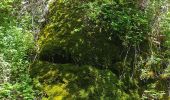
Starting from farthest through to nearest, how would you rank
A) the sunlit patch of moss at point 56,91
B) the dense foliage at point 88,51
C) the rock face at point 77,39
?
the rock face at point 77,39, the dense foliage at point 88,51, the sunlit patch of moss at point 56,91

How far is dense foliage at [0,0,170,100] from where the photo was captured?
5344 millimetres

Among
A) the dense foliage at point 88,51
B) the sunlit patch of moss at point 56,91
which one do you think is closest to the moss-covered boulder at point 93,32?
the dense foliage at point 88,51

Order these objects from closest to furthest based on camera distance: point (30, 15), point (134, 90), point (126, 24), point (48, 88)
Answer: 1. point (48, 88)
2. point (134, 90)
3. point (126, 24)
4. point (30, 15)

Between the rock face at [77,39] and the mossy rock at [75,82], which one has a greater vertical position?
the rock face at [77,39]

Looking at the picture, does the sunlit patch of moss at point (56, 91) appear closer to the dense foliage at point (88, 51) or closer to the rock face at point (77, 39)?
the dense foliage at point (88, 51)

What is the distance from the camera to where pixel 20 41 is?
5.98 meters

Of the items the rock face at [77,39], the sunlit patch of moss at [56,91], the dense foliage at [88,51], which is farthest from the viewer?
the rock face at [77,39]

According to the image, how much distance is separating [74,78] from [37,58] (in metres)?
0.83

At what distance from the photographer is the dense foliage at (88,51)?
5344 mm

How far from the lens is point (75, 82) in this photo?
5344mm

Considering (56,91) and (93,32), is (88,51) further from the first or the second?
(56,91)

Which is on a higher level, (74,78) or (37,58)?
(37,58)

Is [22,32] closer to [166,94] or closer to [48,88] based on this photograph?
[48,88]

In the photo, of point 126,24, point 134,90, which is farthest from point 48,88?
point 126,24
